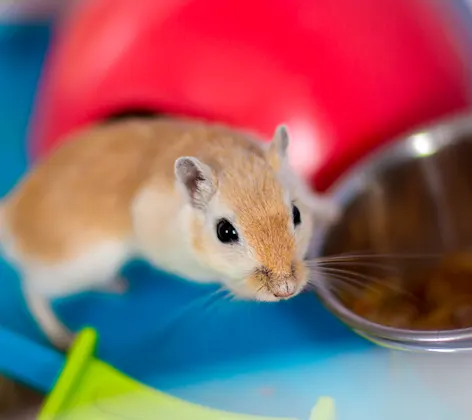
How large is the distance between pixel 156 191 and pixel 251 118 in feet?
1.15

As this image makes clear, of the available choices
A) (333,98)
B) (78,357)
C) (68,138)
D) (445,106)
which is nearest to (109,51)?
(68,138)

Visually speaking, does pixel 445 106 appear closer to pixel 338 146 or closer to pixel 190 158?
pixel 338 146

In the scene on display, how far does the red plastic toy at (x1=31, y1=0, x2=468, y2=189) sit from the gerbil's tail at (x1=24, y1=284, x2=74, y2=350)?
18.3 inches

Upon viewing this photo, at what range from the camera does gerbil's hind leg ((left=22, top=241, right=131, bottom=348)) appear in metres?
1.42

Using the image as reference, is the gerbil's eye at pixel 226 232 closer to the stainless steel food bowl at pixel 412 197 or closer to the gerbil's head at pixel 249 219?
the gerbil's head at pixel 249 219

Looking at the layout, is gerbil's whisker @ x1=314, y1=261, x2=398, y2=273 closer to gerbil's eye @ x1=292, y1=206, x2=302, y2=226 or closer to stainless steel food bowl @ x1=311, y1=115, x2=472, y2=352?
stainless steel food bowl @ x1=311, y1=115, x2=472, y2=352

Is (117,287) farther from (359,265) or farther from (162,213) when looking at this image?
(359,265)

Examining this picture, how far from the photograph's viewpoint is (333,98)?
153cm

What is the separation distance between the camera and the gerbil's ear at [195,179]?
1.12 m

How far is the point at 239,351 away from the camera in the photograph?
1.40 metres

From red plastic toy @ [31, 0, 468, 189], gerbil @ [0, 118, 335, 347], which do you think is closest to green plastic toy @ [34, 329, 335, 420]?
gerbil @ [0, 118, 335, 347]

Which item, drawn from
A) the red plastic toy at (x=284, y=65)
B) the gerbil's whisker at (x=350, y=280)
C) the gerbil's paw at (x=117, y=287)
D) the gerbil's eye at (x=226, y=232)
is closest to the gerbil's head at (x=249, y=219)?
the gerbil's eye at (x=226, y=232)

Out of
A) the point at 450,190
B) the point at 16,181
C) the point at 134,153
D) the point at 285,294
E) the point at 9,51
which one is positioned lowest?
the point at 285,294

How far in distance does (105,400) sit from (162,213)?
0.36 m
